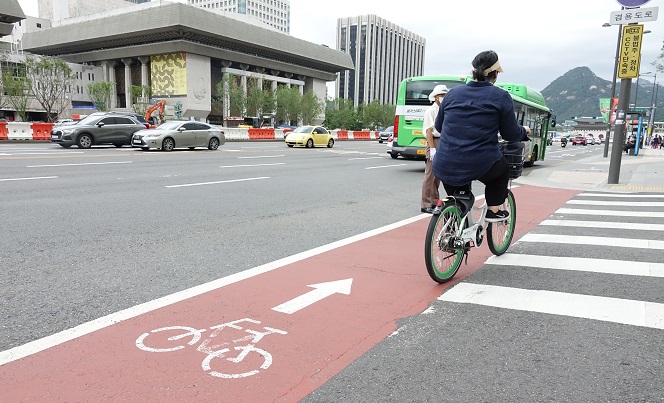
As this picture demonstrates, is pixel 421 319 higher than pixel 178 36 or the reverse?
the reverse

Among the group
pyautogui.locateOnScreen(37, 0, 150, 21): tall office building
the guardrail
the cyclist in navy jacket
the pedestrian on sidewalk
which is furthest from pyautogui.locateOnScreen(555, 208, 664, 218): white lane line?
pyautogui.locateOnScreen(37, 0, 150, 21): tall office building

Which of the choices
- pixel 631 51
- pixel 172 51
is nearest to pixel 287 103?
pixel 172 51

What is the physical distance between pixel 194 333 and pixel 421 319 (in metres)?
1.65

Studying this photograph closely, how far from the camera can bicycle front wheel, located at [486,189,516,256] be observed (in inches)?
211

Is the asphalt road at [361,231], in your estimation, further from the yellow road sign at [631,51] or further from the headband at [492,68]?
the yellow road sign at [631,51]

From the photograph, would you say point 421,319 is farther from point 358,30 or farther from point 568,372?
point 358,30

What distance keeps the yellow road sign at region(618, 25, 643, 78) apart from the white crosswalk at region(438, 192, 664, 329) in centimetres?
540

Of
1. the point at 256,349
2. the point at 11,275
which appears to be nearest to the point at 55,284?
the point at 11,275

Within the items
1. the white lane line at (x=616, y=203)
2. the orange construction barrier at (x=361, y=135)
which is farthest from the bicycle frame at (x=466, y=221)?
the orange construction barrier at (x=361, y=135)

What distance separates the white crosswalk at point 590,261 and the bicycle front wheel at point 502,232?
12cm

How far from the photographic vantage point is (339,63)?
10819 cm

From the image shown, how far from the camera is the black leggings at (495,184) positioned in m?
4.62

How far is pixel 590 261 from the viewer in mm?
5422

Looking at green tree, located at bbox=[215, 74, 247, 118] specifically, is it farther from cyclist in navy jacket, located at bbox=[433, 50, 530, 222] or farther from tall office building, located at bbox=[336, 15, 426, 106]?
cyclist in navy jacket, located at bbox=[433, 50, 530, 222]
